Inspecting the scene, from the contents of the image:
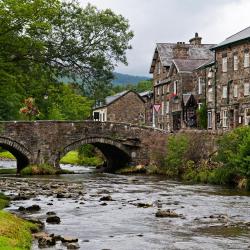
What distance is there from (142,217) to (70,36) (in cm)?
916

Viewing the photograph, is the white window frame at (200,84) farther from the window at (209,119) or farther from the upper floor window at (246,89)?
the upper floor window at (246,89)

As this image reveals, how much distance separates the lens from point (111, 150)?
68438 mm

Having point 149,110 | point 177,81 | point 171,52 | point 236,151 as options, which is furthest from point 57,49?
point 149,110

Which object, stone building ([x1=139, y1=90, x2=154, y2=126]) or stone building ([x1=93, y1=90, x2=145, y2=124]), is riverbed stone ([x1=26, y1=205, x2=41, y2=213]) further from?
stone building ([x1=93, y1=90, x2=145, y2=124])

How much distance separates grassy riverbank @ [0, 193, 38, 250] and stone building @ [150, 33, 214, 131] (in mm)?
48554

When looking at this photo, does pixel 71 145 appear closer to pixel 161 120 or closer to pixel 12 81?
pixel 161 120

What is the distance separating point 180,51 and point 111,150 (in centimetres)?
1817

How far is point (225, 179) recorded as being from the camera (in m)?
43.7

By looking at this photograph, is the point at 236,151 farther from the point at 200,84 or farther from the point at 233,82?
the point at 200,84

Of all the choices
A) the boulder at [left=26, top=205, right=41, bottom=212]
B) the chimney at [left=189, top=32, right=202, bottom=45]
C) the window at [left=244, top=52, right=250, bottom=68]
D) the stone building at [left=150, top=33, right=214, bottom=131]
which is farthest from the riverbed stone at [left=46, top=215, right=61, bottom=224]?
the chimney at [left=189, top=32, right=202, bottom=45]

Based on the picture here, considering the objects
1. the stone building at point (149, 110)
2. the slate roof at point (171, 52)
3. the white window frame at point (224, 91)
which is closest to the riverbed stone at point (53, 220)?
the white window frame at point (224, 91)

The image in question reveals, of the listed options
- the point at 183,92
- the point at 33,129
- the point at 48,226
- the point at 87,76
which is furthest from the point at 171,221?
the point at 183,92

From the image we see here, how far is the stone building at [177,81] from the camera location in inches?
2840

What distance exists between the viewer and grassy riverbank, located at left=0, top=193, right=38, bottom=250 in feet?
57.1
